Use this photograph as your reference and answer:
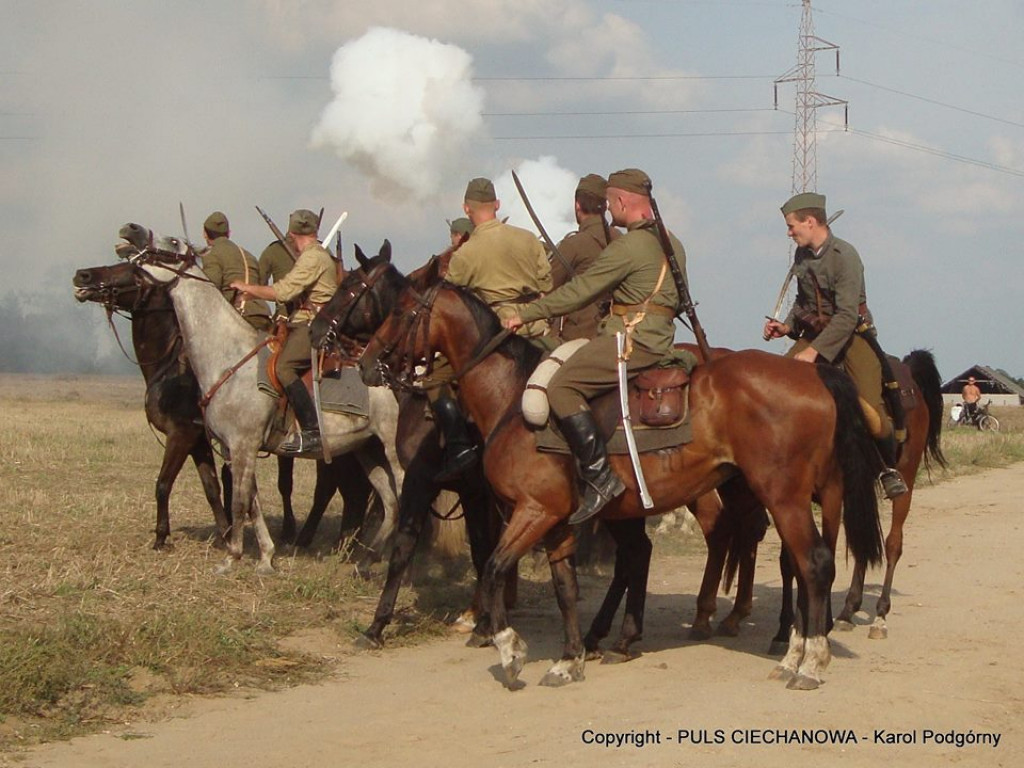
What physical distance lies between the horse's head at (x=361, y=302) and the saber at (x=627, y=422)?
1.62 meters

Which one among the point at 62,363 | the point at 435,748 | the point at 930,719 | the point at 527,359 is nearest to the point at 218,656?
the point at 435,748

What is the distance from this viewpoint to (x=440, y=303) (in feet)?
29.9

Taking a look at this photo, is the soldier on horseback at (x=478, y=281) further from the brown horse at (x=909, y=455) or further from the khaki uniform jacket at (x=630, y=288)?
→ the brown horse at (x=909, y=455)

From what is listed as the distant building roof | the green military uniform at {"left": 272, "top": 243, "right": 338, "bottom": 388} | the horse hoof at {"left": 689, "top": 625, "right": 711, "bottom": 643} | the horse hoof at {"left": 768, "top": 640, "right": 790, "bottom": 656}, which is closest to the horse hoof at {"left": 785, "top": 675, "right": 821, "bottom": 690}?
A: the horse hoof at {"left": 768, "top": 640, "right": 790, "bottom": 656}

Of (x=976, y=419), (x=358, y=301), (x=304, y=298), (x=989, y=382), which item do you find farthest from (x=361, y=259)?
(x=989, y=382)

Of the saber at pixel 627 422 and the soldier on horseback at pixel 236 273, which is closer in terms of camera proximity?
the saber at pixel 627 422

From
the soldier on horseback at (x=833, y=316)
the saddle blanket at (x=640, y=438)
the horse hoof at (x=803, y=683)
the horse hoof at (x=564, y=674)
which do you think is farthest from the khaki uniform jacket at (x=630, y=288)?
the horse hoof at (x=803, y=683)

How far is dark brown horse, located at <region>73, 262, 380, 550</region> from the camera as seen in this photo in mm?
12266

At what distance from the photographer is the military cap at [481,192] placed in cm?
1002

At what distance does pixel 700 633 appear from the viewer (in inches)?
402

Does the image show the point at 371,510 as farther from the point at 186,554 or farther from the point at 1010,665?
the point at 1010,665

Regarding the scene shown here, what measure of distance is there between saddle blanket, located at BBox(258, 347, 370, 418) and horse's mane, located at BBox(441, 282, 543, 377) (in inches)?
115

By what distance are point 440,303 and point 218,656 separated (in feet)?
8.74

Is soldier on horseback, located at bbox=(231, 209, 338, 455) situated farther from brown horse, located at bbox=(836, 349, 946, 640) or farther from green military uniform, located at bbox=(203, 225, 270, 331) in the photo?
brown horse, located at bbox=(836, 349, 946, 640)
